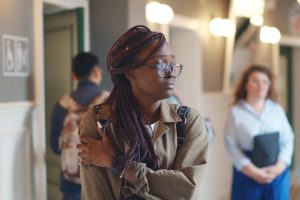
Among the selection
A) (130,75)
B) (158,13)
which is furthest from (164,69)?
(158,13)

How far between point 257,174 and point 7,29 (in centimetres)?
169

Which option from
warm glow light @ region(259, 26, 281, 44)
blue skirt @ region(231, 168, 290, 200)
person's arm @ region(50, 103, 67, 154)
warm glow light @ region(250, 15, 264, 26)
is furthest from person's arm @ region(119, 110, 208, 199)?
warm glow light @ region(259, 26, 281, 44)

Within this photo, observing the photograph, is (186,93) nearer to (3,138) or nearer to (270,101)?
(270,101)

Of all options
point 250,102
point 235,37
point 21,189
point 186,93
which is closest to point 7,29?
point 21,189

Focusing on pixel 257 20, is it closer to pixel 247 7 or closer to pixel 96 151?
pixel 247 7

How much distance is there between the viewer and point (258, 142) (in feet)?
8.54

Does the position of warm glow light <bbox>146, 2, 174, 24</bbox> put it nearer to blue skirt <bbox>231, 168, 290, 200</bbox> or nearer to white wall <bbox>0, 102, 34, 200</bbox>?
white wall <bbox>0, 102, 34, 200</bbox>

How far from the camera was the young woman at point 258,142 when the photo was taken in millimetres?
2609

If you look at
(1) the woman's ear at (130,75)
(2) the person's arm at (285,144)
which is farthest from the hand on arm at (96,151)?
(2) the person's arm at (285,144)

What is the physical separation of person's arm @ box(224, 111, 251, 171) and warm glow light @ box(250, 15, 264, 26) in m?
1.96

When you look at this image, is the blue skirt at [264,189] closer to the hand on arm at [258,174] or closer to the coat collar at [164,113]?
the hand on arm at [258,174]

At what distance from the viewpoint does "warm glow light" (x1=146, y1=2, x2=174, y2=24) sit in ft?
10.5

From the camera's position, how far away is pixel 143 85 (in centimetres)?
123

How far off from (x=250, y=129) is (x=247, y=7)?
1.96 metres
